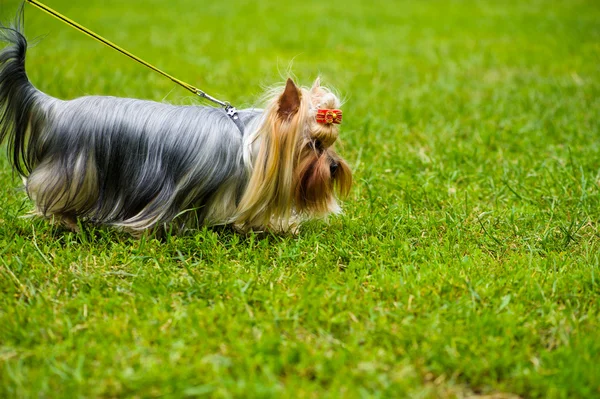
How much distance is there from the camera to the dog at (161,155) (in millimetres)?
3287

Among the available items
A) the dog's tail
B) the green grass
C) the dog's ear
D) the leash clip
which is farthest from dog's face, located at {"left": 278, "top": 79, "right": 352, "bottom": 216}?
the dog's tail

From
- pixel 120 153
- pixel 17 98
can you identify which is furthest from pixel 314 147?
pixel 17 98

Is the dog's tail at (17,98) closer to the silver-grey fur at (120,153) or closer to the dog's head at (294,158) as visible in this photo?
the silver-grey fur at (120,153)

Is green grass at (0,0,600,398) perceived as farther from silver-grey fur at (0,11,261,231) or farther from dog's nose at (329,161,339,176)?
dog's nose at (329,161,339,176)

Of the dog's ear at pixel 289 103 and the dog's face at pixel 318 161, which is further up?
the dog's ear at pixel 289 103

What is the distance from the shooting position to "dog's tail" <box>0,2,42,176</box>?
325cm

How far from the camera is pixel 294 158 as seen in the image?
10.8ft

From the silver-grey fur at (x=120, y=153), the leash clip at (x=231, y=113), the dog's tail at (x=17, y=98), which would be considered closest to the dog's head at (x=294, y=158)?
the silver-grey fur at (x=120, y=153)

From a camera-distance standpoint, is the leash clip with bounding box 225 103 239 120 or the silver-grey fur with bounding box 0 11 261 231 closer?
the silver-grey fur with bounding box 0 11 261 231

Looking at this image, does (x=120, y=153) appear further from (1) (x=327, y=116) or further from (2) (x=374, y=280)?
(2) (x=374, y=280)

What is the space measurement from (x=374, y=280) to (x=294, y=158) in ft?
2.49

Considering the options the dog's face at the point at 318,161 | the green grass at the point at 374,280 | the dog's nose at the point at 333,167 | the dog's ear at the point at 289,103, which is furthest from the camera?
the dog's nose at the point at 333,167

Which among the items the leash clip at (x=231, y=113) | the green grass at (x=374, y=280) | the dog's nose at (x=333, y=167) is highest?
the leash clip at (x=231, y=113)

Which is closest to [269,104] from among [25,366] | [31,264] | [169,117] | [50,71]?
[169,117]
